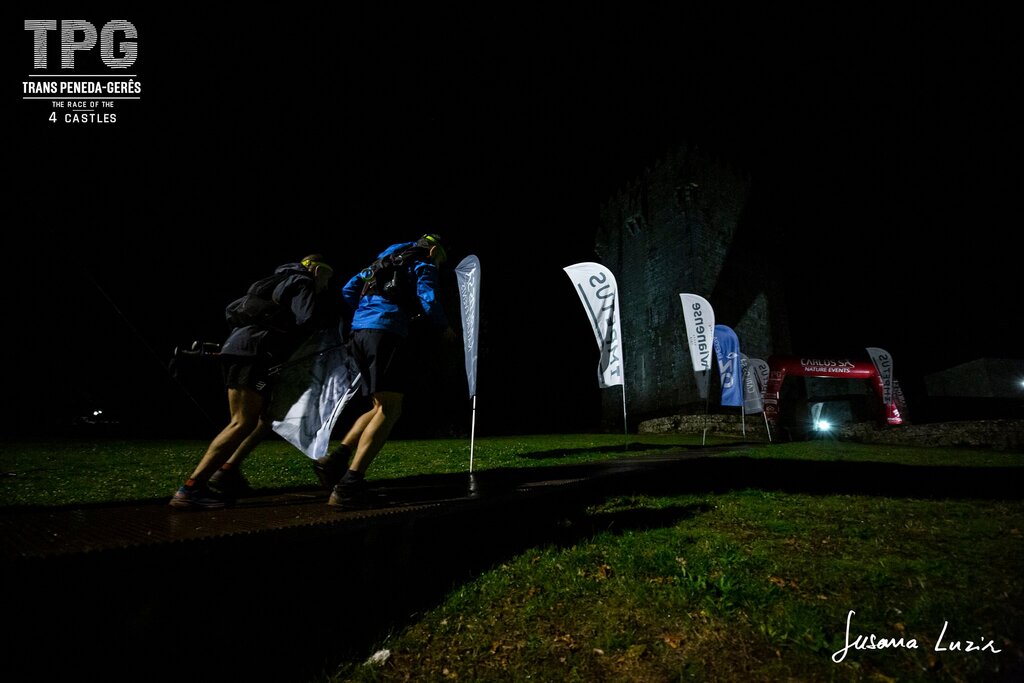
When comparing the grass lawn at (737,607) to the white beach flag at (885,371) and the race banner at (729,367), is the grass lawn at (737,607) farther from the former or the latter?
the white beach flag at (885,371)

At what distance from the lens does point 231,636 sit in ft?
8.81

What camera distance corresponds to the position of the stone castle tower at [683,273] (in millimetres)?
32938

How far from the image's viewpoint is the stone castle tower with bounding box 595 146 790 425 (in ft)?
108

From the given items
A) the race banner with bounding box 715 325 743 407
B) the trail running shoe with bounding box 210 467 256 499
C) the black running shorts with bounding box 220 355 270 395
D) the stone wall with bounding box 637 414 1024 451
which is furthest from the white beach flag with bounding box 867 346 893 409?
the trail running shoe with bounding box 210 467 256 499

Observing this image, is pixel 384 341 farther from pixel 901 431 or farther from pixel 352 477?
pixel 901 431

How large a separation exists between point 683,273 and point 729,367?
40.0 ft

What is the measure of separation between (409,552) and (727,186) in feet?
135

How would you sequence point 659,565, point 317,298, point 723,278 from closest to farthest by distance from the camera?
point 659,565
point 317,298
point 723,278

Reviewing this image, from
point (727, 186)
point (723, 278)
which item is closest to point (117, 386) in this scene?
point (723, 278)

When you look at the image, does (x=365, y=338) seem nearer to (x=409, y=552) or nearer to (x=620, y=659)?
(x=409, y=552)

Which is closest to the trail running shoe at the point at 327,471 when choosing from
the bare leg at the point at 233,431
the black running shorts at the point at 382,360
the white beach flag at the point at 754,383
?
the bare leg at the point at 233,431

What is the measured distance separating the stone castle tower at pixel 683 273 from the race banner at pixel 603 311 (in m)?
19.7

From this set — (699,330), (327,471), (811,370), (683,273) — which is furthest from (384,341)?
(683,273)

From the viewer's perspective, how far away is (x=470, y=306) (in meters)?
8.55
